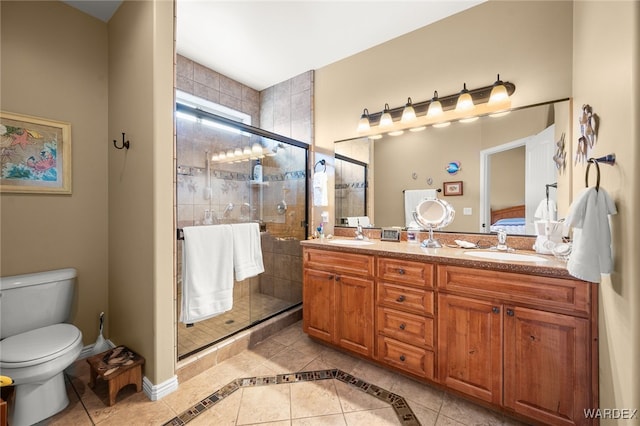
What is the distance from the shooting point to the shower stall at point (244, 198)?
2.15 meters

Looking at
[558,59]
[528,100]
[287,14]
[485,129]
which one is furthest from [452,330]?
[287,14]

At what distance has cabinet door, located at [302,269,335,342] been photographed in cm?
212

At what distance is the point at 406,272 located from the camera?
5.70 feet

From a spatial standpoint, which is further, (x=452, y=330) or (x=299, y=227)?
(x=299, y=227)

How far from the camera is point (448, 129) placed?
6.98 ft

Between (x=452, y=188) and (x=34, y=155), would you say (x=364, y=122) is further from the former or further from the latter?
(x=34, y=155)

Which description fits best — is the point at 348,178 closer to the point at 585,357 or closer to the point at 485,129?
the point at 485,129

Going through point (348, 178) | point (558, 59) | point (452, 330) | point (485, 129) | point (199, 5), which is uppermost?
point (199, 5)

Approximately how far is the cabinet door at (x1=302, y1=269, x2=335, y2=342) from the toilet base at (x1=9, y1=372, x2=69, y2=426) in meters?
1.61

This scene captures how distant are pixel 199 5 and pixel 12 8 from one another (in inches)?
46.7

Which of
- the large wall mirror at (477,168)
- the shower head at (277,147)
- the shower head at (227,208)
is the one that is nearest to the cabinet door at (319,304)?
the large wall mirror at (477,168)

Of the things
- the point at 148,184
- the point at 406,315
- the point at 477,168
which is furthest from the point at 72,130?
the point at 477,168

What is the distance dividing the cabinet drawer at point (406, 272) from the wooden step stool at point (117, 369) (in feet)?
5.66

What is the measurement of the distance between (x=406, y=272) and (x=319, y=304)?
0.84m
